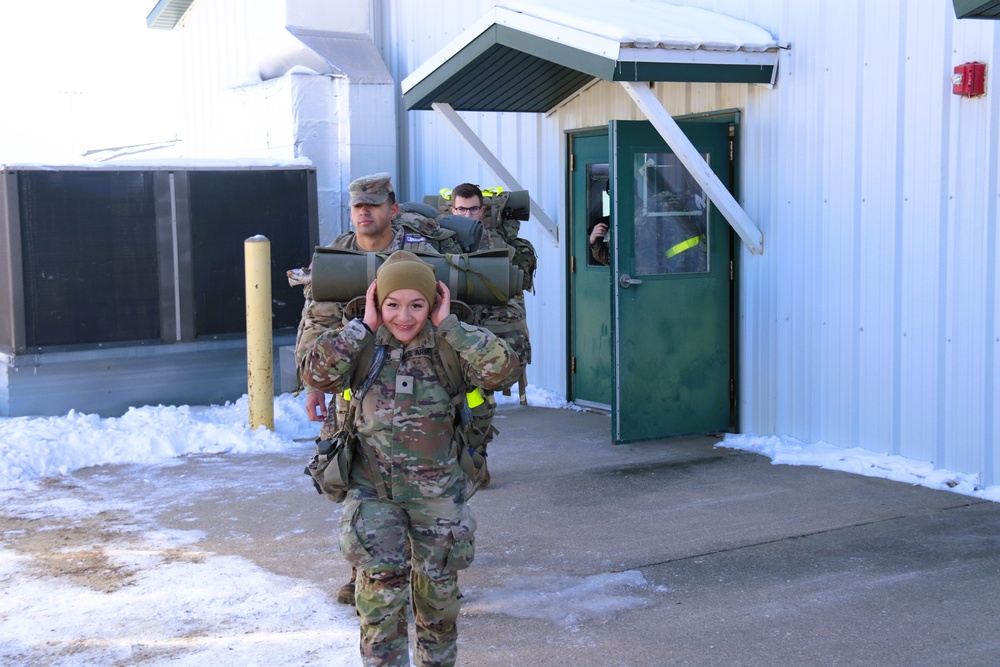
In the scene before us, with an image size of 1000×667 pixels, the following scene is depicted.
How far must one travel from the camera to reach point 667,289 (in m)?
7.38

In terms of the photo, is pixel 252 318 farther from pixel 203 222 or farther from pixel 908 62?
pixel 908 62

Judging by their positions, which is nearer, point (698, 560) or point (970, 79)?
point (698, 560)

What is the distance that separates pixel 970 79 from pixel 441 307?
3.51 meters

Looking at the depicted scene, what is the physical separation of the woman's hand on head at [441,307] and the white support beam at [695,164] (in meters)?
3.16

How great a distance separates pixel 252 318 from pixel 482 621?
4.12m

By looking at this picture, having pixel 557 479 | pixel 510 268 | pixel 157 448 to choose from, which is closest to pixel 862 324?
pixel 557 479

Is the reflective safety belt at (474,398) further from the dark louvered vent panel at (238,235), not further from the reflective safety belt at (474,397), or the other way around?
the dark louvered vent panel at (238,235)

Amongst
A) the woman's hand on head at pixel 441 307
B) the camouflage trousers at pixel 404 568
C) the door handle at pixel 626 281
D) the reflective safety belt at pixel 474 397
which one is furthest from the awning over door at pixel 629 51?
the camouflage trousers at pixel 404 568

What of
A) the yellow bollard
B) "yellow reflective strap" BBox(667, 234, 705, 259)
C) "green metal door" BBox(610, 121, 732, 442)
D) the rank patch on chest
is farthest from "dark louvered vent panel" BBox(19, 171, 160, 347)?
the rank patch on chest

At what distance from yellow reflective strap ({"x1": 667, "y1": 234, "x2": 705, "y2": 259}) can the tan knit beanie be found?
13.0 feet

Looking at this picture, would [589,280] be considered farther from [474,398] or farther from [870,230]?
[474,398]

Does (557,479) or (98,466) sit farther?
(98,466)

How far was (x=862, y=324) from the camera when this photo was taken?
6559mm

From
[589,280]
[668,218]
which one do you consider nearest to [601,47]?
[668,218]
